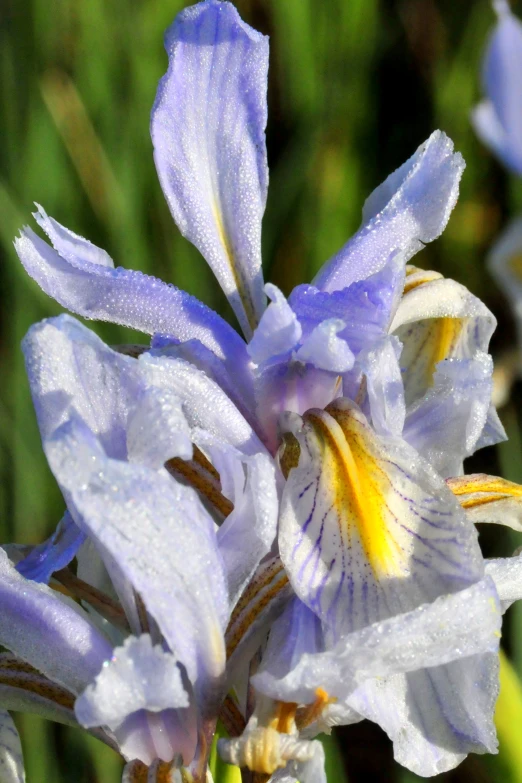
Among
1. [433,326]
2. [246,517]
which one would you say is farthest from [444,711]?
[433,326]

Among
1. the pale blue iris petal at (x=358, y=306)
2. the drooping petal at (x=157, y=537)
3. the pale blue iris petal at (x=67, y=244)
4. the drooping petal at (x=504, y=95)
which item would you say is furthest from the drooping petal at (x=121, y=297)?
the drooping petal at (x=504, y=95)

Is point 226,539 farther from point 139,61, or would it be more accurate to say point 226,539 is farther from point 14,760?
point 139,61

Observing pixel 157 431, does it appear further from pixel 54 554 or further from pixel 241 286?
pixel 241 286

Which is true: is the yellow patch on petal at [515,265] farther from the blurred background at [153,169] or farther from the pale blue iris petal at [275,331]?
the pale blue iris petal at [275,331]

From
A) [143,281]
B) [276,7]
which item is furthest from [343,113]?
[143,281]

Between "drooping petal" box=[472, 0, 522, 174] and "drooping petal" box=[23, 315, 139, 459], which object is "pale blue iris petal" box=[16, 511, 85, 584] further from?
"drooping petal" box=[472, 0, 522, 174]
